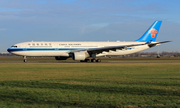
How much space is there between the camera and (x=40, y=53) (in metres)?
41.9

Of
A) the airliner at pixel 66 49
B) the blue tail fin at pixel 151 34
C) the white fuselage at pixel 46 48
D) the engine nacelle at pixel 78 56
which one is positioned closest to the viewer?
the engine nacelle at pixel 78 56

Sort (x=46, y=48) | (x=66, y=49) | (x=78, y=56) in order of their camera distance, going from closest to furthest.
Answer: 1. (x=78, y=56)
2. (x=46, y=48)
3. (x=66, y=49)

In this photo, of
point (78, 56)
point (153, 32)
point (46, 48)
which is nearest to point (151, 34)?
point (153, 32)

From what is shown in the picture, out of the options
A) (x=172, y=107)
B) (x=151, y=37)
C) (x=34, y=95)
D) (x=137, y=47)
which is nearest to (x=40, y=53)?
(x=137, y=47)

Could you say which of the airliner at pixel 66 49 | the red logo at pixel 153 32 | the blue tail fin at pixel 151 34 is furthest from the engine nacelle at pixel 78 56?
the red logo at pixel 153 32

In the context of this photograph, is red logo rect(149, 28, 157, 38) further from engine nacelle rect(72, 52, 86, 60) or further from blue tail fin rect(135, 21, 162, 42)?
engine nacelle rect(72, 52, 86, 60)

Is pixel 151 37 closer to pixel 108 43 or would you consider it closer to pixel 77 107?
pixel 108 43

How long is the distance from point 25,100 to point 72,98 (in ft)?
5.38

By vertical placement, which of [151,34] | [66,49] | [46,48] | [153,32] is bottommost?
[66,49]

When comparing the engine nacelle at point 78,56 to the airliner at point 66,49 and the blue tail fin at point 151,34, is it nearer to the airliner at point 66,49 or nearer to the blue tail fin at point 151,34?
the airliner at point 66,49

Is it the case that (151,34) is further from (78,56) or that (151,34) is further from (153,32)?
(78,56)

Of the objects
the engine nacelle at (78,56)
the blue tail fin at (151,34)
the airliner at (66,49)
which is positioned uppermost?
the blue tail fin at (151,34)

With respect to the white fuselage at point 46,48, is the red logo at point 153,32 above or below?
above

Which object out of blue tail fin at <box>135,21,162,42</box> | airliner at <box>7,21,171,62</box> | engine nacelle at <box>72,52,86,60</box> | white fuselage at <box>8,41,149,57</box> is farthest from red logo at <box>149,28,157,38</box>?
engine nacelle at <box>72,52,86,60</box>
